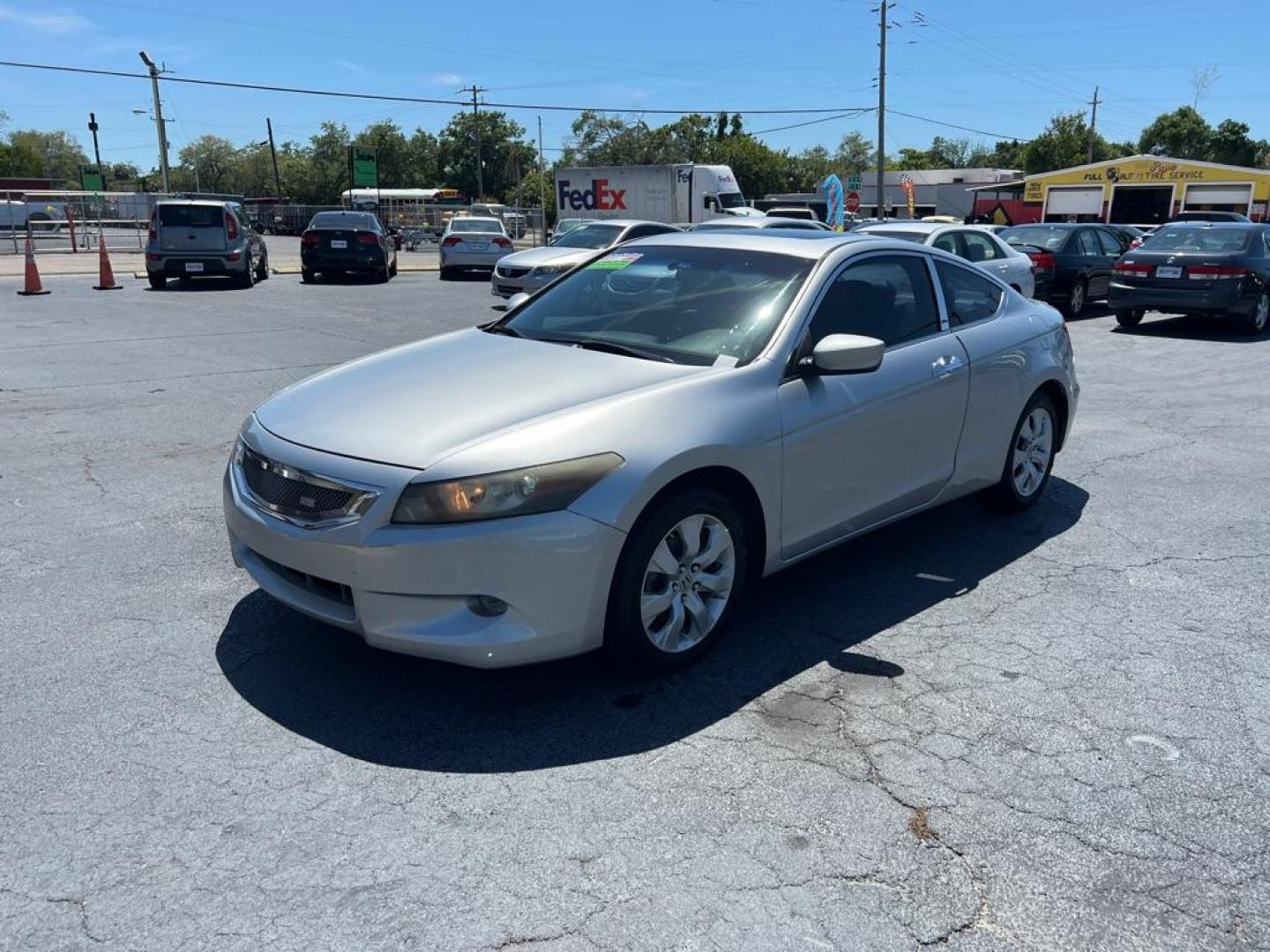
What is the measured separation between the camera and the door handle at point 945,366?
4.95m

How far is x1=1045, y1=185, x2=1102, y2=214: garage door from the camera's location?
187 feet

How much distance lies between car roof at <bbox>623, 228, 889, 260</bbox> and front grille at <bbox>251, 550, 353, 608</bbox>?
2471mm

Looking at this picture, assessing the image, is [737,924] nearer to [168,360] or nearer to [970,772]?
[970,772]

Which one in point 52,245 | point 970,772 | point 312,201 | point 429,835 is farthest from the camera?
point 312,201

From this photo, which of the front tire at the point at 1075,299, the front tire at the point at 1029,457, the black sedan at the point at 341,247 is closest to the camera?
the front tire at the point at 1029,457

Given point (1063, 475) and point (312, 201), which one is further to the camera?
point (312, 201)

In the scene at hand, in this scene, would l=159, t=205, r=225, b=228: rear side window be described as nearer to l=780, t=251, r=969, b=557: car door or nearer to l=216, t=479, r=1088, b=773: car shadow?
l=216, t=479, r=1088, b=773: car shadow

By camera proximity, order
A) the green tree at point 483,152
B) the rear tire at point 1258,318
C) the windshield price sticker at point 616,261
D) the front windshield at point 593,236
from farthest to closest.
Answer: the green tree at point 483,152, the front windshield at point 593,236, the rear tire at point 1258,318, the windshield price sticker at point 616,261

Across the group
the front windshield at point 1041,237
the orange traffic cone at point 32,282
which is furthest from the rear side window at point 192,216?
the front windshield at point 1041,237

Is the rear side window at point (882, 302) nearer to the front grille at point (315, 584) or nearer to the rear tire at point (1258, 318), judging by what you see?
the front grille at point (315, 584)

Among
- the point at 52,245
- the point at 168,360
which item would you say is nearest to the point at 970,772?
the point at 168,360

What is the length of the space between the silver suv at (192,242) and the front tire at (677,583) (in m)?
18.3

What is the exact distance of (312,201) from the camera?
4242 inches

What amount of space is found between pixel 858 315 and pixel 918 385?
45cm
